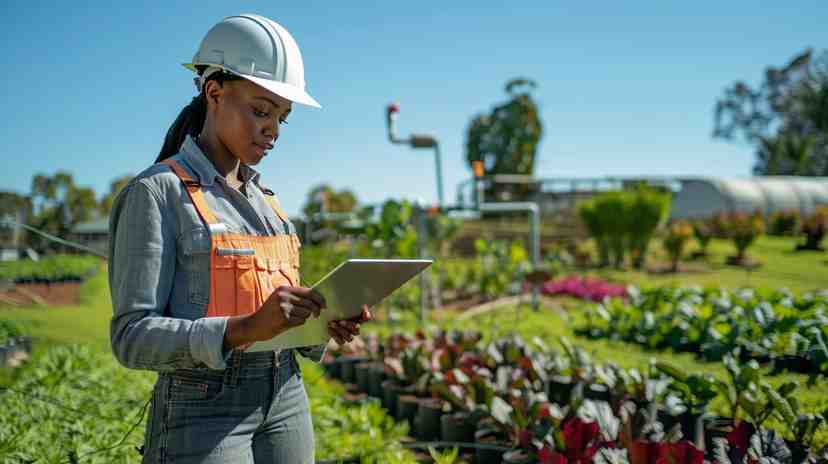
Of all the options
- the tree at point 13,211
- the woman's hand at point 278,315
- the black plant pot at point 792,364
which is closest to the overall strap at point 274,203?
the woman's hand at point 278,315

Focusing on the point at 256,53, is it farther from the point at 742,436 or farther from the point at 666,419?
the point at 666,419

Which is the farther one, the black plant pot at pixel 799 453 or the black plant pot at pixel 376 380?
the black plant pot at pixel 376 380

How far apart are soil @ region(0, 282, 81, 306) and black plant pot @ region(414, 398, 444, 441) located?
2.40 metres

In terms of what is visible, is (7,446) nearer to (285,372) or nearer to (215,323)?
(285,372)

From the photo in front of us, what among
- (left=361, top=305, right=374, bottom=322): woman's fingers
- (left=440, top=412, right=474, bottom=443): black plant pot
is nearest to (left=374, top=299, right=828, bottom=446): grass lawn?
(left=440, top=412, right=474, bottom=443): black plant pot

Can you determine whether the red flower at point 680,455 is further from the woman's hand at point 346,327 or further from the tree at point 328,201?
the tree at point 328,201

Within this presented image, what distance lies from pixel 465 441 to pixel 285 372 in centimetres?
210

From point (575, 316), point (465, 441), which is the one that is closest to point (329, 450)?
point (465, 441)

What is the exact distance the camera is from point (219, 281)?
1402mm

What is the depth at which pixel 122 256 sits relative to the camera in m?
1.32

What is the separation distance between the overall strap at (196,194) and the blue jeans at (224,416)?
28 centimetres

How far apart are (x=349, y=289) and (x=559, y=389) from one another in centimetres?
276

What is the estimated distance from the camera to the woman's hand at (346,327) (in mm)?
1464

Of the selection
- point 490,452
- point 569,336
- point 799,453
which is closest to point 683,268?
point 569,336
